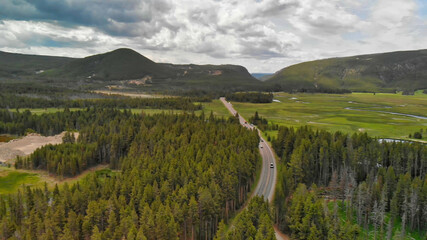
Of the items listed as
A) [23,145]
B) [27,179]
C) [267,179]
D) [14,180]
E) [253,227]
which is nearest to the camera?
[253,227]

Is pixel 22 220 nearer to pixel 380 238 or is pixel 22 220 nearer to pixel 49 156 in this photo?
pixel 49 156

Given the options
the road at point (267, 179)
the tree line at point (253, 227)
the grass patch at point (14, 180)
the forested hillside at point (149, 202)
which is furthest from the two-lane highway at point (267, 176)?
the grass patch at point (14, 180)

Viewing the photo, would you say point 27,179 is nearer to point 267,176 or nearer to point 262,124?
point 267,176

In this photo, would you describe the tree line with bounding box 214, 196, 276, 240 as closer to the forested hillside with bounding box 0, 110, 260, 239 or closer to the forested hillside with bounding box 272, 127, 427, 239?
the forested hillside with bounding box 272, 127, 427, 239

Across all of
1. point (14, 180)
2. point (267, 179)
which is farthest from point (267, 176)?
point (14, 180)

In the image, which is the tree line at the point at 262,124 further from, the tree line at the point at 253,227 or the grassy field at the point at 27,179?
the tree line at the point at 253,227
